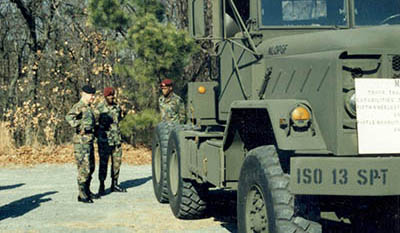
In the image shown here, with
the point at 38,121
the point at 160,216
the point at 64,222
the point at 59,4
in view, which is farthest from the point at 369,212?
the point at 59,4

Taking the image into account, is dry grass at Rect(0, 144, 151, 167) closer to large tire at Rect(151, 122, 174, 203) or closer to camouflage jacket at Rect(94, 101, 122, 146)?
camouflage jacket at Rect(94, 101, 122, 146)

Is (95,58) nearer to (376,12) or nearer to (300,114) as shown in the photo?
(376,12)

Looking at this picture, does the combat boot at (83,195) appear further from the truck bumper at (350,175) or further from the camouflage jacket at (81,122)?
the truck bumper at (350,175)

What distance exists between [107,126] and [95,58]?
25.7 ft

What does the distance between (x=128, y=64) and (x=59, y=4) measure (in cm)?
531

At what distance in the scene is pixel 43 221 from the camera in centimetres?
842

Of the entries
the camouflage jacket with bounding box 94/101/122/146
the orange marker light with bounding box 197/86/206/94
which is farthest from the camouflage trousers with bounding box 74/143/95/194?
the orange marker light with bounding box 197/86/206/94

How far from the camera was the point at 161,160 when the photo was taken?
9.60 meters

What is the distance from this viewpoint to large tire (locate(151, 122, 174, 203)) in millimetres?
9516

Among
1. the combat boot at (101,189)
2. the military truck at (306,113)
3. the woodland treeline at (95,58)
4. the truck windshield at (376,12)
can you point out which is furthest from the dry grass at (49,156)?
the truck windshield at (376,12)

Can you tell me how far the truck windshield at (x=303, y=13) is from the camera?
6410 mm

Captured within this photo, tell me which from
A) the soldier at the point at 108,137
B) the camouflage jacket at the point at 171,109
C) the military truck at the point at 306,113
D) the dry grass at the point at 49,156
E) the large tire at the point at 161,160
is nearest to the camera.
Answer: the military truck at the point at 306,113

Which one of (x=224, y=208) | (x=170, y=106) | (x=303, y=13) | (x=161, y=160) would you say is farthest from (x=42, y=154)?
(x=303, y=13)

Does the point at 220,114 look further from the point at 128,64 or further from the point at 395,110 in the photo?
the point at 128,64
